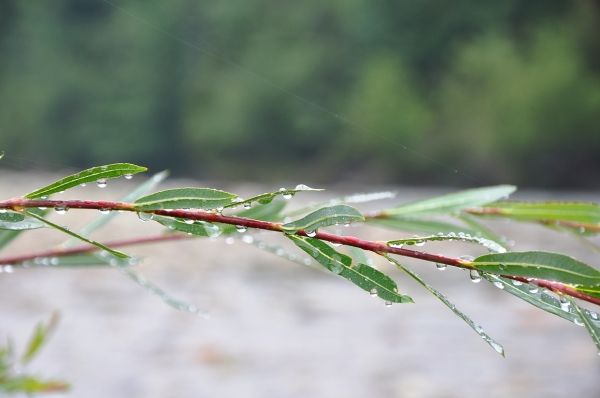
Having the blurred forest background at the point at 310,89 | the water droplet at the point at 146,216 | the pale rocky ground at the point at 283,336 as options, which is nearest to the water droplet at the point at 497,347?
the water droplet at the point at 146,216

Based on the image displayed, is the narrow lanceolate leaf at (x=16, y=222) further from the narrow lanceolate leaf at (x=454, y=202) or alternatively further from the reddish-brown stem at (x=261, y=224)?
the narrow lanceolate leaf at (x=454, y=202)

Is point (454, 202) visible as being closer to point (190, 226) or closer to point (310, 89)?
point (190, 226)

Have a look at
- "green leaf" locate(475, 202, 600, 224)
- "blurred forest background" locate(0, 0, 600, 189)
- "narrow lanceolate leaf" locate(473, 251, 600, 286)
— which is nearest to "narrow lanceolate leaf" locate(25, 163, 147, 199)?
"narrow lanceolate leaf" locate(473, 251, 600, 286)

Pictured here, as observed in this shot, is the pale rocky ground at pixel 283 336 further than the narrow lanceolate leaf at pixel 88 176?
Yes

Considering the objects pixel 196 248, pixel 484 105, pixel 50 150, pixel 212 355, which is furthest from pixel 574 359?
pixel 50 150

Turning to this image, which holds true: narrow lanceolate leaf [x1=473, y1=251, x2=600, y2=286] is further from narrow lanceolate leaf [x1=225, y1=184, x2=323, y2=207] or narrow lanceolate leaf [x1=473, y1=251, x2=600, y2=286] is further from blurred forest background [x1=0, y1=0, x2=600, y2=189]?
blurred forest background [x1=0, y1=0, x2=600, y2=189]
